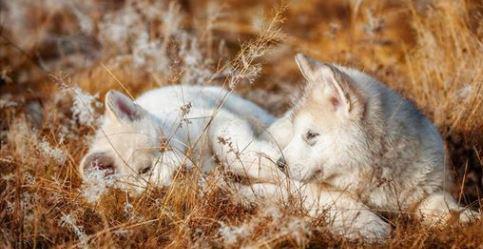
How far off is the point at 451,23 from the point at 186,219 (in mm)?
3235

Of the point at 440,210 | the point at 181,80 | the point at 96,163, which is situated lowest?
the point at 440,210

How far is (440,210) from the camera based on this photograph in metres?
3.83

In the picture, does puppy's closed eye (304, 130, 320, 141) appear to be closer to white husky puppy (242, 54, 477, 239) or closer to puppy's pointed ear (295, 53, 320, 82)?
white husky puppy (242, 54, 477, 239)

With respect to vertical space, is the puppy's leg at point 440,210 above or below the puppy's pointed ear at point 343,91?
below

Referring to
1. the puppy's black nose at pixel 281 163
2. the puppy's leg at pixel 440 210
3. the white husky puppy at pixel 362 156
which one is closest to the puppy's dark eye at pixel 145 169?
the white husky puppy at pixel 362 156

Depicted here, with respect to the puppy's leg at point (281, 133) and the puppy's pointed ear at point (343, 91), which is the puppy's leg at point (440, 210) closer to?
the puppy's pointed ear at point (343, 91)

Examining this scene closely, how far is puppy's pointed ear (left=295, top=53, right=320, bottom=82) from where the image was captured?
13.1ft

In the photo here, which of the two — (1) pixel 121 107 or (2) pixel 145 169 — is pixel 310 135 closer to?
(2) pixel 145 169

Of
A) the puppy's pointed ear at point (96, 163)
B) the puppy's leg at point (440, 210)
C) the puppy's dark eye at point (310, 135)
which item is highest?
the puppy's pointed ear at point (96, 163)

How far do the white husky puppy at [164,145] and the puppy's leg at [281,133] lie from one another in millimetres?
91

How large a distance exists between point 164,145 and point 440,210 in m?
1.69

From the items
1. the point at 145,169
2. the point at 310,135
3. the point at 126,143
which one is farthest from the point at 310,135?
the point at 126,143

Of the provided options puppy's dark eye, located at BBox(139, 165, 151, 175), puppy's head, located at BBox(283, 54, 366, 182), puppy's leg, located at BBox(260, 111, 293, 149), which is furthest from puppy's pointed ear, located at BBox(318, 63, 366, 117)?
puppy's dark eye, located at BBox(139, 165, 151, 175)

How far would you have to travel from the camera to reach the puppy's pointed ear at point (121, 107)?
4562 mm
